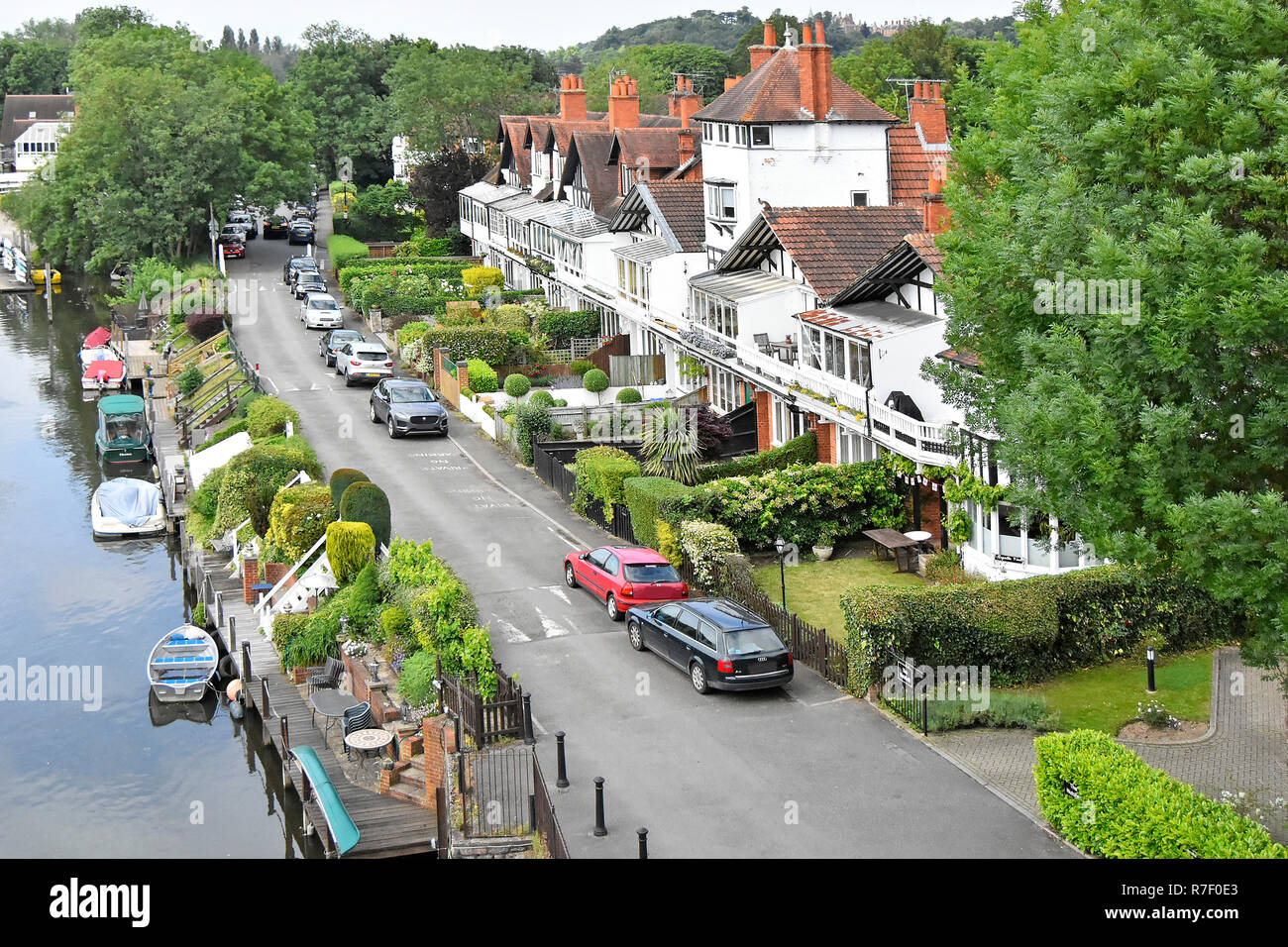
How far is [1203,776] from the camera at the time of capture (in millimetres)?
23828

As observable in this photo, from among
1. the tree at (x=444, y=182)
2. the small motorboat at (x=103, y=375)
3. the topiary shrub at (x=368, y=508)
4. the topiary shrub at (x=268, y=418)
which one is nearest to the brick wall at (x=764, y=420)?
the topiary shrub at (x=368, y=508)

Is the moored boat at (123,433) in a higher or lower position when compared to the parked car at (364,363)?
lower

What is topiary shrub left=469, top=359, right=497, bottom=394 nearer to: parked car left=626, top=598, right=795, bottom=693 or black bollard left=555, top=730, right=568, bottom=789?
parked car left=626, top=598, right=795, bottom=693

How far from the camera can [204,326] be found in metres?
69.9

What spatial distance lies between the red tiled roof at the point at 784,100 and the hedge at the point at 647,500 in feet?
58.6

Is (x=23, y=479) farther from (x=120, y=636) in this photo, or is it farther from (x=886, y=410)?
(x=886, y=410)

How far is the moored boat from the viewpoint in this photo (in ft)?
191

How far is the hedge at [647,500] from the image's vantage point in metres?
36.2

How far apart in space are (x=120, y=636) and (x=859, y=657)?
22.7 metres

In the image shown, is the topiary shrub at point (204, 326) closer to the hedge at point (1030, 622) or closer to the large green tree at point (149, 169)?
the large green tree at point (149, 169)

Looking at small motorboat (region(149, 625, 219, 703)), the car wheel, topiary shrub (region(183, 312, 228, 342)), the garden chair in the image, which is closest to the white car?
topiary shrub (region(183, 312, 228, 342))

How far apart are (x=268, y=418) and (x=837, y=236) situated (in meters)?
20.4

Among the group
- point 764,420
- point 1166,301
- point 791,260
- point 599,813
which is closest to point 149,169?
point 791,260

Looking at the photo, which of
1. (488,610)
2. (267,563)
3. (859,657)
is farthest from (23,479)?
(859,657)
